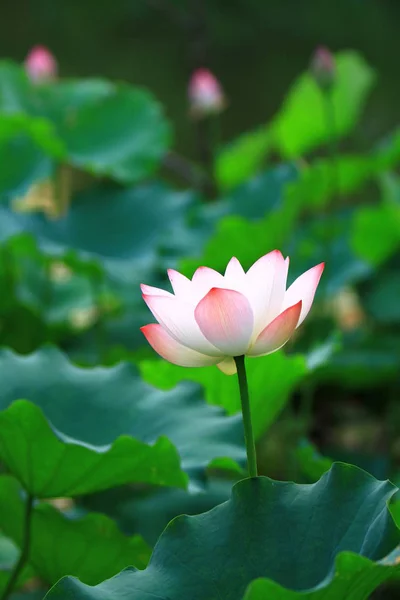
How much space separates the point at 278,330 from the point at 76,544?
46cm

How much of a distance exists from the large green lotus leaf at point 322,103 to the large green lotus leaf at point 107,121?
35cm

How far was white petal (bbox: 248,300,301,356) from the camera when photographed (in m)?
0.63

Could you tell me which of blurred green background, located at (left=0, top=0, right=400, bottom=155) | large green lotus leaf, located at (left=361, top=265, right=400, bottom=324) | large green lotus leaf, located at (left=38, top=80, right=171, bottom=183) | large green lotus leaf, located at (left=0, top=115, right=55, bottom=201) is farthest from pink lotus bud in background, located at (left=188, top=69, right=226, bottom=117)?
blurred green background, located at (left=0, top=0, right=400, bottom=155)

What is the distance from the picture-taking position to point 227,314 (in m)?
0.62

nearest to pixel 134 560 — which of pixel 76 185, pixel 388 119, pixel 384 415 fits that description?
pixel 384 415

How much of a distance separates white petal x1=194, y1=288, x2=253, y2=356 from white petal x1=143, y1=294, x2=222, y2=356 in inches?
0.6

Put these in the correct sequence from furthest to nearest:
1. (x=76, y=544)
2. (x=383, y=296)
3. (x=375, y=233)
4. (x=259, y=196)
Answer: (x=383, y=296), (x=259, y=196), (x=375, y=233), (x=76, y=544)

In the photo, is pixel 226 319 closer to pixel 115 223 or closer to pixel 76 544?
pixel 76 544

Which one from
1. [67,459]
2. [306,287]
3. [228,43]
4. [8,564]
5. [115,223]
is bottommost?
[8,564]

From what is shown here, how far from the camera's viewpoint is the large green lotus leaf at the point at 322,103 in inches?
91.0

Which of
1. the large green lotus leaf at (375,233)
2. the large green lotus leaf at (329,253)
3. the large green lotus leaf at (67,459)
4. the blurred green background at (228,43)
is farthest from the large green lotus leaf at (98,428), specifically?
the blurred green background at (228,43)

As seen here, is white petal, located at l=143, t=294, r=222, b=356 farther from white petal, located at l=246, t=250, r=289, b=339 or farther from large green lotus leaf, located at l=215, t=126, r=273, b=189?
large green lotus leaf, located at l=215, t=126, r=273, b=189

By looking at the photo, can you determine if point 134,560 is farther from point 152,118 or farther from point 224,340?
point 152,118

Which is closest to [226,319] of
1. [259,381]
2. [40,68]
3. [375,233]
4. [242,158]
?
[259,381]
